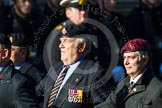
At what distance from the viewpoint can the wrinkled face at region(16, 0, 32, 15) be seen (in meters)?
11.4

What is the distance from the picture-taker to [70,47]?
7.68 meters

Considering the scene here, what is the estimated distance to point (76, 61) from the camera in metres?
7.70

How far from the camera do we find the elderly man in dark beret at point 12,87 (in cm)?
720

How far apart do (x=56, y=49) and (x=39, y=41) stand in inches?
34.7

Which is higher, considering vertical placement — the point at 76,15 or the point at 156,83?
the point at 76,15

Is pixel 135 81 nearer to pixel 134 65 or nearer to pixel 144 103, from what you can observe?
pixel 134 65

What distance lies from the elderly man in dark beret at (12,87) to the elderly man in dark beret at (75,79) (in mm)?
411

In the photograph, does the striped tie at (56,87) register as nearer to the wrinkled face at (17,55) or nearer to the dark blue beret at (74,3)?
the wrinkled face at (17,55)

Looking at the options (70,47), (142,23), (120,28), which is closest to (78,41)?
(70,47)

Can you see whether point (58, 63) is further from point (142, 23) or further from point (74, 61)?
point (142, 23)

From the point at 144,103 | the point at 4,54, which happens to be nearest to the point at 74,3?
the point at 4,54

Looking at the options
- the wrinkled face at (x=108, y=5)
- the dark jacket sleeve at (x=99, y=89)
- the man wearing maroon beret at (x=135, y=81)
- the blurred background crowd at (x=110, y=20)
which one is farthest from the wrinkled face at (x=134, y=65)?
the wrinkled face at (x=108, y=5)

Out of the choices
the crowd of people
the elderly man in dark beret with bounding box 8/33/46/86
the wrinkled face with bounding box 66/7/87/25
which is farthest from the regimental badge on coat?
the wrinkled face with bounding box 66/7/87/25

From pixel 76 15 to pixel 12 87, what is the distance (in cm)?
263
